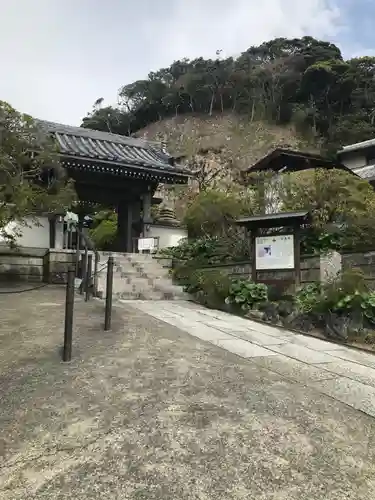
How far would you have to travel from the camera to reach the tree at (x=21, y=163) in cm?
840

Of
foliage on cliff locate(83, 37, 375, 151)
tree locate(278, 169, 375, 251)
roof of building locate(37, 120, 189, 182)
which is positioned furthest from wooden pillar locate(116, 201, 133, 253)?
foliage on cliff locate(83, 37, 375, 151)

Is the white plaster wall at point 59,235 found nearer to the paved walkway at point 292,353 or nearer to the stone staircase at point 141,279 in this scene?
the stone staircase at point 141,279

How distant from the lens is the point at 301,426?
312cm

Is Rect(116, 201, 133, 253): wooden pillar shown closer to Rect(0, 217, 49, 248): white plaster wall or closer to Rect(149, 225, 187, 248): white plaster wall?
Rect(149, 225, 187, 248): white plaster wall

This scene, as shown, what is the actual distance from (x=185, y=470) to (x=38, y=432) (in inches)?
44.8

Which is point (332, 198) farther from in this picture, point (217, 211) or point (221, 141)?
point (221, 141)

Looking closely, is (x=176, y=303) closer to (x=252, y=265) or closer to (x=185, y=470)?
(x=252, y=265)

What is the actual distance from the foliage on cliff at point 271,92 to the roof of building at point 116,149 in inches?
806

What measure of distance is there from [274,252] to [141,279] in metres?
4.09

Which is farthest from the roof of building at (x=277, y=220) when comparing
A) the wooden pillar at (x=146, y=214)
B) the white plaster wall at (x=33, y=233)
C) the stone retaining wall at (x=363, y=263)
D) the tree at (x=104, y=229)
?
the tree at (x=104, y=229)

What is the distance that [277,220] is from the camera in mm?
9320

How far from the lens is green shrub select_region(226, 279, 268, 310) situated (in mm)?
8898

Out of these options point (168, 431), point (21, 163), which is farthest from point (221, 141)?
point (168, 431)

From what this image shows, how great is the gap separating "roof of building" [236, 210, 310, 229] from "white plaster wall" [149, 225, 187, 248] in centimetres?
655
